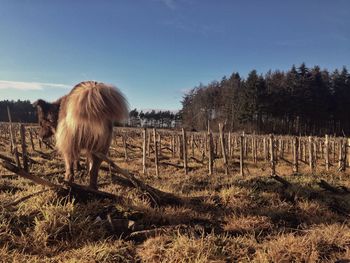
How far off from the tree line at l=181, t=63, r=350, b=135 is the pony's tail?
5403cm

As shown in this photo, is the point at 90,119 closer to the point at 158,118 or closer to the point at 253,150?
the point at 253,150

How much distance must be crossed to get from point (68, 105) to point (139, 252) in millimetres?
3135

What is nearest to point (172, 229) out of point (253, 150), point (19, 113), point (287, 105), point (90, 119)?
point (90, 119)

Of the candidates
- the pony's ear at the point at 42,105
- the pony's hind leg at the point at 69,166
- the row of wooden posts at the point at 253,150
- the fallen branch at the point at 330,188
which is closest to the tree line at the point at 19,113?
the row of wooden posts at the point at 253,150

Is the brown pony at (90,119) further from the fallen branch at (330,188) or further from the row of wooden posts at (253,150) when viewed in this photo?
the row of wooden posts at (253,150)

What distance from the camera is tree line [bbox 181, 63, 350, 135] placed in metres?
60.1

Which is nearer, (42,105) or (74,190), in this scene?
(74,190)

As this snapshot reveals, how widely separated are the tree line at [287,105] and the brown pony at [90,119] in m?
54.0

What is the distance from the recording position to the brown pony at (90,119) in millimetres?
5574

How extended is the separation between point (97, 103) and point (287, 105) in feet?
193

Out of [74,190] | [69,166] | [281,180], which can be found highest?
[69,166]

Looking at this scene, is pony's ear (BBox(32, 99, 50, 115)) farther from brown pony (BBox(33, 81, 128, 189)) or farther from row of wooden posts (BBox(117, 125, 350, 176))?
row of wooden posts (BBox(117, 125, 350, 176))

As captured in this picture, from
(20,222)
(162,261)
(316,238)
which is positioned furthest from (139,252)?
(316,238)

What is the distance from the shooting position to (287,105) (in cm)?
6041
